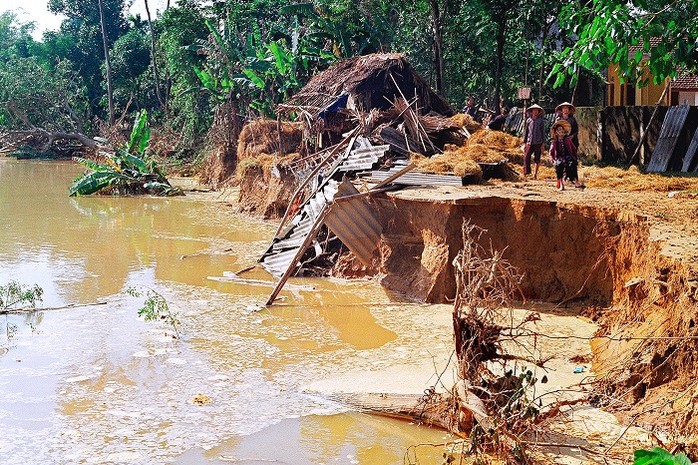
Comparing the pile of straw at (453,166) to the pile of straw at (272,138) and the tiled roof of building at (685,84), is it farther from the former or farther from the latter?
the tiled roof of building at (685,84)

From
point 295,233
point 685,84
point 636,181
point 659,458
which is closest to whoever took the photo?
point 659,458

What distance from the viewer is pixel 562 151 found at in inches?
481

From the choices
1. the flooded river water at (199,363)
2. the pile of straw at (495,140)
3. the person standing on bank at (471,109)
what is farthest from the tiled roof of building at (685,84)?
the flooded river water at (199,363)

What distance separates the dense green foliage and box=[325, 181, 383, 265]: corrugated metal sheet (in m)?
3.38

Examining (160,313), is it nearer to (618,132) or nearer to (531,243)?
(531,243)

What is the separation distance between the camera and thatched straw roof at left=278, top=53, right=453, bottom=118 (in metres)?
18.6

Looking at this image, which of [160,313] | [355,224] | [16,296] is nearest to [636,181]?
[355,224]

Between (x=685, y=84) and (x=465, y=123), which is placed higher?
(x=685, y=84)

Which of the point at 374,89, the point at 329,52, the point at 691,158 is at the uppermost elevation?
the point at 329,52

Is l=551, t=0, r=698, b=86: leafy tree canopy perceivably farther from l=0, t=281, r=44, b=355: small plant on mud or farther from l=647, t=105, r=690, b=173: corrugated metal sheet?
l=0, t=281, r=44, b=355: small plant on mud

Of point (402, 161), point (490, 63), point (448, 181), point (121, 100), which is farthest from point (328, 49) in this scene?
point (121, 100)

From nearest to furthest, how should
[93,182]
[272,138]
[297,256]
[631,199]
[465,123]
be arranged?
[631,199] → [297,256] → [465,123] → [272,138] → [93,182]

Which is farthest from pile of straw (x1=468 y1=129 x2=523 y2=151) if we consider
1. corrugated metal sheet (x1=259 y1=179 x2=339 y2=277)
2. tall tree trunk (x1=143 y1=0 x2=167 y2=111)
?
tall tree trunk (x1=143 y1=0 x2=167 y2=111)

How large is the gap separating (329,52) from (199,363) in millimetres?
17824
